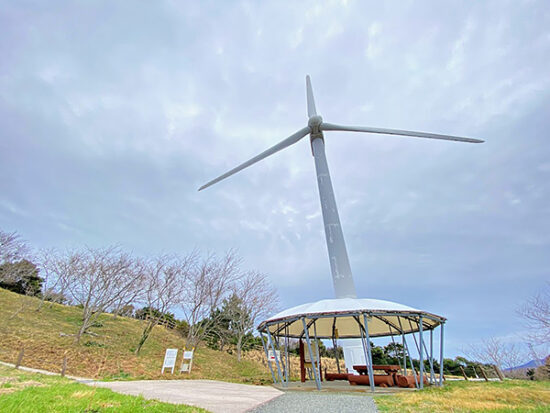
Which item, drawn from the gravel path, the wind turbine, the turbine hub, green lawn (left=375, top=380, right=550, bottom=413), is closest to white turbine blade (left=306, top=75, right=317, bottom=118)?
the wind turbine

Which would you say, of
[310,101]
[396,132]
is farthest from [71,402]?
[310,101]

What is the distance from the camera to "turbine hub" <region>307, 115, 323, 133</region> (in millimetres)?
21219

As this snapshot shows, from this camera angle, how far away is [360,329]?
12359 mm

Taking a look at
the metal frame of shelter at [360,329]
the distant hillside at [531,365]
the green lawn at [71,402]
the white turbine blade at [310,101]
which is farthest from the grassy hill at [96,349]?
the distant hillside at [531,365]

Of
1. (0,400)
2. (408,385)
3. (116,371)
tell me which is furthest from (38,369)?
(408,385)

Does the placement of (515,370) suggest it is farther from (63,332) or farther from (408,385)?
(63,332)

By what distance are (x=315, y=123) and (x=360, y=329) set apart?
576 inches

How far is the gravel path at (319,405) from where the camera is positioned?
633 cm

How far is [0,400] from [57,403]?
40.1 inches

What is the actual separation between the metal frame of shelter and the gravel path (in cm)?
203

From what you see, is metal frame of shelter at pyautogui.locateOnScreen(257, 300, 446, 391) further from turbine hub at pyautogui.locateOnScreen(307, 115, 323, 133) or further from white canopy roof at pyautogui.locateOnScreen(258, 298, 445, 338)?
turbine hub at pyautogui.locateOnScreen(307, 115, 323, 133)

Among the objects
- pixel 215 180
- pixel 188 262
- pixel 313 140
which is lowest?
pixel 188 262

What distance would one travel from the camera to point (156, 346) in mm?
19688

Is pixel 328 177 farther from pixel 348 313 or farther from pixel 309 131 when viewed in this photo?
pixel 348 313
